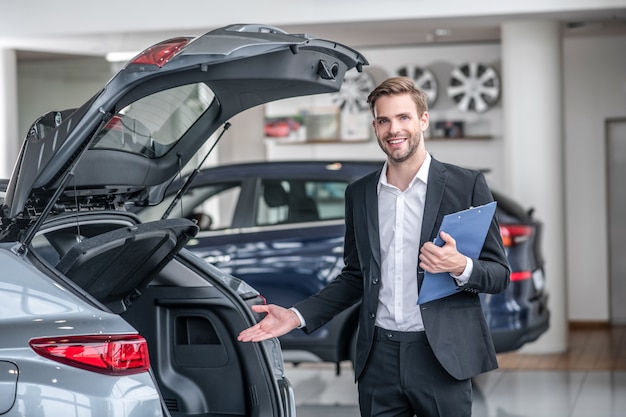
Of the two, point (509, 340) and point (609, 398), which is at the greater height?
point (509, 340)

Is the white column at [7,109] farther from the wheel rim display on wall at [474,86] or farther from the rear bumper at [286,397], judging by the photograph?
the rear bumper at [286,397]

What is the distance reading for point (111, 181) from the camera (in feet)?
11.3

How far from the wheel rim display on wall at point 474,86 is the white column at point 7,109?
13.3 ft

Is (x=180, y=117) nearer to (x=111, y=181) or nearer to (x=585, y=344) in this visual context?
(x=111, y=181)

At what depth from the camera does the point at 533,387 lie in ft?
24.0

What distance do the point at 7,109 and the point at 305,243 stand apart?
145 inches

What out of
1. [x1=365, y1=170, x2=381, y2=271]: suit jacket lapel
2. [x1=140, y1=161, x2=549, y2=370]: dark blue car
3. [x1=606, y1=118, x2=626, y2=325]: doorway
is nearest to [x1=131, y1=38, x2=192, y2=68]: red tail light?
[x1=365, y1=170, x2=381, y2=271]: suit jacket lapel

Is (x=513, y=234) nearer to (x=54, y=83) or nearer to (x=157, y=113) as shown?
(x=157, y=113)

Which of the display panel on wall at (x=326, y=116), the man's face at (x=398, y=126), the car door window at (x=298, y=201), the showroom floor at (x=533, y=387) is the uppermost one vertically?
the display panel on wall at (x=326, y=116)

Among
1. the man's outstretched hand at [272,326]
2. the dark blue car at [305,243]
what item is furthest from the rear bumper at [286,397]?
the dark blue car at [305,243]

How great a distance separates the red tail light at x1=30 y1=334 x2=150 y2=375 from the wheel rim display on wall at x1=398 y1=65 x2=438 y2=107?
25.6 ft

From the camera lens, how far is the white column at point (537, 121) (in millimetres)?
8656

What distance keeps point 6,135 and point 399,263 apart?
666 cm

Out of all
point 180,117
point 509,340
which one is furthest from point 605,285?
point 180,117
